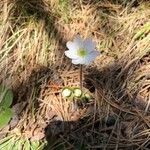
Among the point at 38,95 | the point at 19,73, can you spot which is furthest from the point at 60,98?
the point at 19,73

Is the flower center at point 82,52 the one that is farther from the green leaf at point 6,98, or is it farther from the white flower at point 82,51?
the green leaf at point 6,98

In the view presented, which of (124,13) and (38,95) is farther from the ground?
(124,13)

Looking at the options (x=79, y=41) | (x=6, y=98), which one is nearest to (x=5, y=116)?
(x=6, y=98)

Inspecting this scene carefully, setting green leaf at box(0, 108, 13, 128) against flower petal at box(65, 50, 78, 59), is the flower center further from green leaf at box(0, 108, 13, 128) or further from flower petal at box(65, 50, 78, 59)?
green leaf at box(0, 108, 13, 128)

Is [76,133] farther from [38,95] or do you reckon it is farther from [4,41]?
[4,41]

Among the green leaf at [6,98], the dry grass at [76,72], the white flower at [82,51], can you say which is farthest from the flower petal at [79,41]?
the green leaf at [6,98]

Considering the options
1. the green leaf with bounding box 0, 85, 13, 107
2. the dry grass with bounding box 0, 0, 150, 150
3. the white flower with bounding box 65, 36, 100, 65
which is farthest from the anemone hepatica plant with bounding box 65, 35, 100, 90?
the green leaf with bounding box 0, 85, 13, 107
